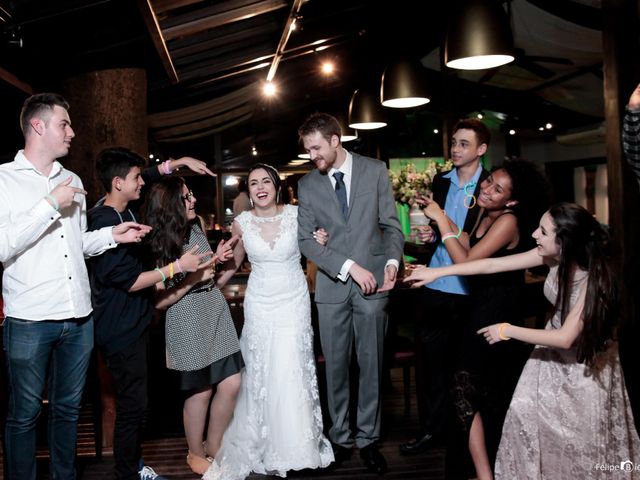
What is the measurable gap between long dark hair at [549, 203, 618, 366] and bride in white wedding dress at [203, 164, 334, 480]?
49.3 inches

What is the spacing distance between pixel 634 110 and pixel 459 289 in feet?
5.30

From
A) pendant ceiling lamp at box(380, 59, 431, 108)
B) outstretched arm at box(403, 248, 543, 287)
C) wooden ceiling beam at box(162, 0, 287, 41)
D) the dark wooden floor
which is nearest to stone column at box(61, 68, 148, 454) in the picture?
wooden ceiling beam at box(162, 0, 287, 41)

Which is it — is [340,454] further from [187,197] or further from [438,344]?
[187,197]

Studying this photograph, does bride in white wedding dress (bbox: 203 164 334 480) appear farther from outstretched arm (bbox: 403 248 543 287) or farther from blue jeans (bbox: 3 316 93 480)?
blue jeans (bbox: 3 316 93 480)

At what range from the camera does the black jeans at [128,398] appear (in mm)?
3082

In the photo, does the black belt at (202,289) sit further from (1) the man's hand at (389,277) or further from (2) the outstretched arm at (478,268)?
(2) the outstretched arm at (478,268)

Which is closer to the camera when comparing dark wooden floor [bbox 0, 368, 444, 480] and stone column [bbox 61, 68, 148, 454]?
dark wooden floor [bbox 0, 368, 444, 480]

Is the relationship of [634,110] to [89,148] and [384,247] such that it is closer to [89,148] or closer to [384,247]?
[384,247]

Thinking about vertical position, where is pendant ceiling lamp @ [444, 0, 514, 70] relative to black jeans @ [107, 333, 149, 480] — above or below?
above

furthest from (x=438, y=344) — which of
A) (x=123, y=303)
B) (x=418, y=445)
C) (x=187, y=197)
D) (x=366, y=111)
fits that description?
(x=366, y=111)

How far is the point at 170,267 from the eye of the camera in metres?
3.10

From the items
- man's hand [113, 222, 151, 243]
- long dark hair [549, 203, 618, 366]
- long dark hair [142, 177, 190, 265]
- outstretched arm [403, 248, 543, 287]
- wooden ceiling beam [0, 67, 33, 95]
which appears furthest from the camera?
wooden ceiling beam [0, 67, 33, 95]

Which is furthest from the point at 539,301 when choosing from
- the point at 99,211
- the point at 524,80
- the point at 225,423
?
the point at 524,80

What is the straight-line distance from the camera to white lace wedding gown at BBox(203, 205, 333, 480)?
11.2ft
